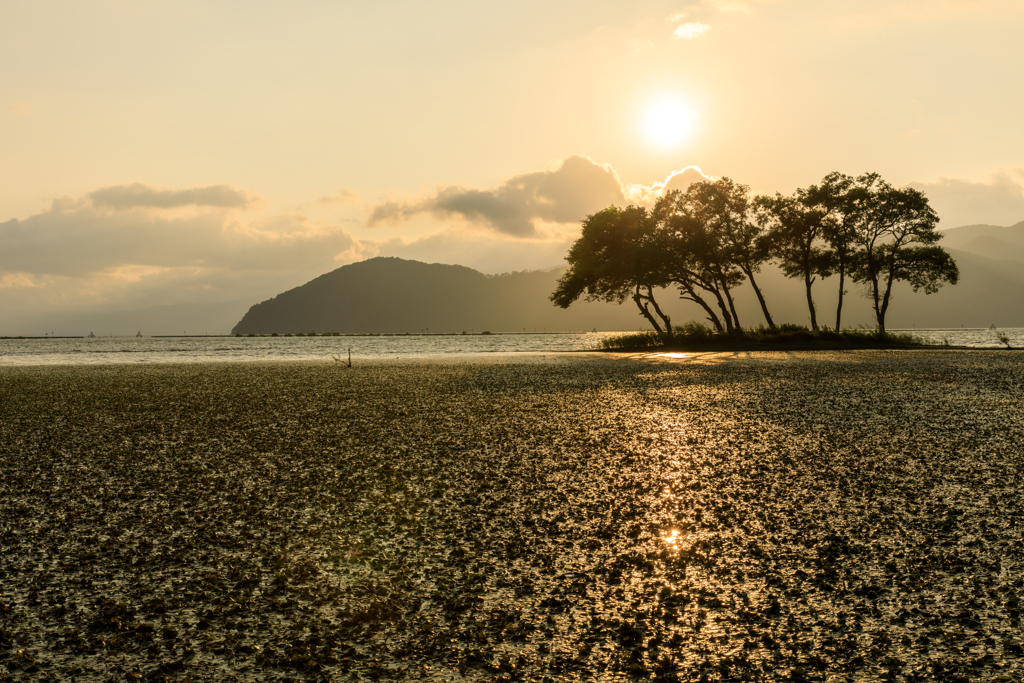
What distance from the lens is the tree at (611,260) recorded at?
192 ft

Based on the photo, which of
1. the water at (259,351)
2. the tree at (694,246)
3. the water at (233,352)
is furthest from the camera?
the tree at (694,246)

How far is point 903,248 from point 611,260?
95.0 feet

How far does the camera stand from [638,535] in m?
6.81

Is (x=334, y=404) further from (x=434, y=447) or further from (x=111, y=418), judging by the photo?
(x=434, y=447)

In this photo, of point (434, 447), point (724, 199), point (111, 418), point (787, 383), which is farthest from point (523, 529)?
point (724, 199)

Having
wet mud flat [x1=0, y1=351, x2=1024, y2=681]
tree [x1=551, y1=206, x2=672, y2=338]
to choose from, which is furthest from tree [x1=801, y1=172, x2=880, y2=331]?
wet mud flat [x1=0, y1=351, x2=1024, y2=681]

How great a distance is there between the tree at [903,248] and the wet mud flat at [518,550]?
5151 cm

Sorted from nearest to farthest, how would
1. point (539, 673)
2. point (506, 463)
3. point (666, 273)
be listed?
point (539, 673), point (506, 463), point (666, 273)

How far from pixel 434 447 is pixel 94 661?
25.0 ft

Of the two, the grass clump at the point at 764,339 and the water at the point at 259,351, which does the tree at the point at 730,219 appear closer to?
the grass clump at the point at 764,339

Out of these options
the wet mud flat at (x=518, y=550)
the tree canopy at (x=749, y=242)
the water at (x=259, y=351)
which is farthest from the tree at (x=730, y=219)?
the wet mud flat at (x=518, y=550)

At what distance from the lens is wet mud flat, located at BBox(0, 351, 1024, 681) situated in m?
4.36

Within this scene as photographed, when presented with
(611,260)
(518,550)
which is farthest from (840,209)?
(518,550)

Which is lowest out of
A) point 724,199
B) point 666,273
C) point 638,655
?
point 638,655
